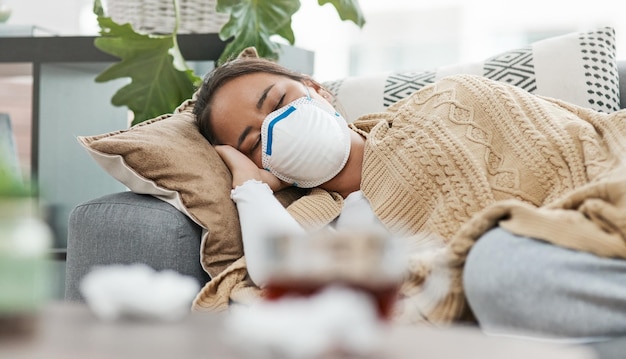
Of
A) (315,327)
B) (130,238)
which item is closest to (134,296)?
(315,327)

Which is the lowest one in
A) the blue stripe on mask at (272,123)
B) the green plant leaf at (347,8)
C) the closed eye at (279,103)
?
the blue stripe on mask at (272,123)

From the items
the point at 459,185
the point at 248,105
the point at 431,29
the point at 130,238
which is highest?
the point at 431,29

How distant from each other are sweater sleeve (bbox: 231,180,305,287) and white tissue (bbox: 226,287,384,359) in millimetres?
822

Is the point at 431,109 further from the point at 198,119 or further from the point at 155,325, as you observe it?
the point at 155,325

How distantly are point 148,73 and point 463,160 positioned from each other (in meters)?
0.97

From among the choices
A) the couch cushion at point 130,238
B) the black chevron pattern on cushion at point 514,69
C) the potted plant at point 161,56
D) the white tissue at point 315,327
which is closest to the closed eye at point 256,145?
the couch cushion at point 130,238

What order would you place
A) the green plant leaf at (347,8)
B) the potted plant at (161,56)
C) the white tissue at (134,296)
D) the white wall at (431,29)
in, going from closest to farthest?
1. the white tissue at (134,296)
2. the potted plant at (161,56)
3. the green plant leaf at (347,8)
4. the white wall at (431,29)

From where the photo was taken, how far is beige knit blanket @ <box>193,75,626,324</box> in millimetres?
1437

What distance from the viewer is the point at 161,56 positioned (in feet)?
7.02

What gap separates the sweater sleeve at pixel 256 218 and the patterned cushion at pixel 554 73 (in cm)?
49

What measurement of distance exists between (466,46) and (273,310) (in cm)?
257

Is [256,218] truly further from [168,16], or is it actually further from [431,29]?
[431,29]

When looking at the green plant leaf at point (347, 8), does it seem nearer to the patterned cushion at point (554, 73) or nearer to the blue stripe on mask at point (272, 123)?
the patterned cushion at point (554, 73)

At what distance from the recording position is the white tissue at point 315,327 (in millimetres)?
543
